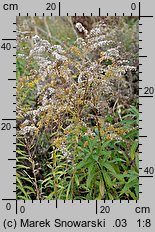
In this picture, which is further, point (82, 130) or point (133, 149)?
point (82, 130)

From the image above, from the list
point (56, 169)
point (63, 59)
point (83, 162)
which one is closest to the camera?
point (63, 59)

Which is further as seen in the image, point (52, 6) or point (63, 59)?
point (52, 6)

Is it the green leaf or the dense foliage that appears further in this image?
the green leaf

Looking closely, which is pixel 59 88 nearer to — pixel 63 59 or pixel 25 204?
pixel 63 59

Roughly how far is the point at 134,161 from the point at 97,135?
1.50 ft

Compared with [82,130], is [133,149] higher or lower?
lower

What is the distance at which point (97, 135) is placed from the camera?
430cm

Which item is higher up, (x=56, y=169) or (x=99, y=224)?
Answer: (x=56, y=169)

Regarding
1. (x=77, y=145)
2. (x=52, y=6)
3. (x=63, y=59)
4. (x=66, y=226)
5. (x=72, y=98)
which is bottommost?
(x=66, y=226)

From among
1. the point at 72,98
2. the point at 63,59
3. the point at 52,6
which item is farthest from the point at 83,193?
the point at 52,6

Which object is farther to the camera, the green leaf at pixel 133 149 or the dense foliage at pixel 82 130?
the green leaf at pixel 133 149

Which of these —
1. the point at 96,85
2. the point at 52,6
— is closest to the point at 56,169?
the point at 96,85

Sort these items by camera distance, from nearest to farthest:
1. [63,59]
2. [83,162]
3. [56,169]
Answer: [63,59], [83,162], [56,169]

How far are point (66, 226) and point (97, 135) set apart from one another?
33.9 inches
